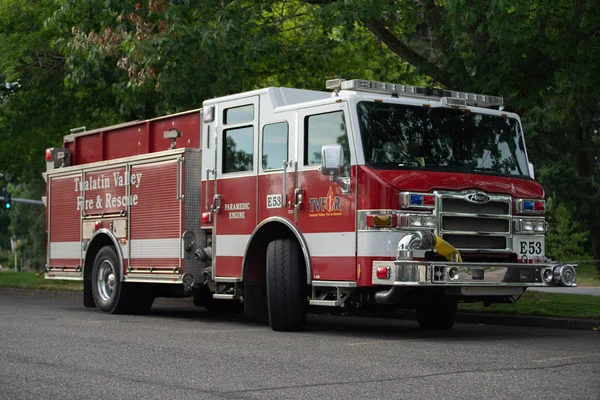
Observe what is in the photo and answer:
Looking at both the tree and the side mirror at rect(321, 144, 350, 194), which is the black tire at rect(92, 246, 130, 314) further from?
the side mirror at rect(321, 144, 350, 194)

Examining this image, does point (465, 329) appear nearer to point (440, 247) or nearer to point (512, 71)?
point (440, 247)

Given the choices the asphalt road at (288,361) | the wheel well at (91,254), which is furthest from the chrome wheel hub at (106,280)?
the asphalt road at (288,361)

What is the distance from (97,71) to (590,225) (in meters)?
23.0

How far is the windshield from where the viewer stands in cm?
1219

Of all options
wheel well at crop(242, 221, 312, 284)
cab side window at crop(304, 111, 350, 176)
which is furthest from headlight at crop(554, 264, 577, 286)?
wheel well at crop(242, 221, 312, 284)

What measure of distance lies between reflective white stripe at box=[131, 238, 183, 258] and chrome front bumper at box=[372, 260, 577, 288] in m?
4.11

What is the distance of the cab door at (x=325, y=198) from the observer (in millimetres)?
12078

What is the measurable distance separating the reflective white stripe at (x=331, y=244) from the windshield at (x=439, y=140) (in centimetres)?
89

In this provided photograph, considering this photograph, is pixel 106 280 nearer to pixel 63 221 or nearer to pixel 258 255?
pixel 63 221

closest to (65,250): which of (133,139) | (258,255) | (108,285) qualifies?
(108,285)

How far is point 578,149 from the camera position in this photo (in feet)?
105

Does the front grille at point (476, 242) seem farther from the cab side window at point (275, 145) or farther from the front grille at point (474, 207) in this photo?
the cab side window at point (275, 145)

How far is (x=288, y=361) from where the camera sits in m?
9.76

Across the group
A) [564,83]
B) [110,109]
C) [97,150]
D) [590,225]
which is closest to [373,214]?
[564,83]
